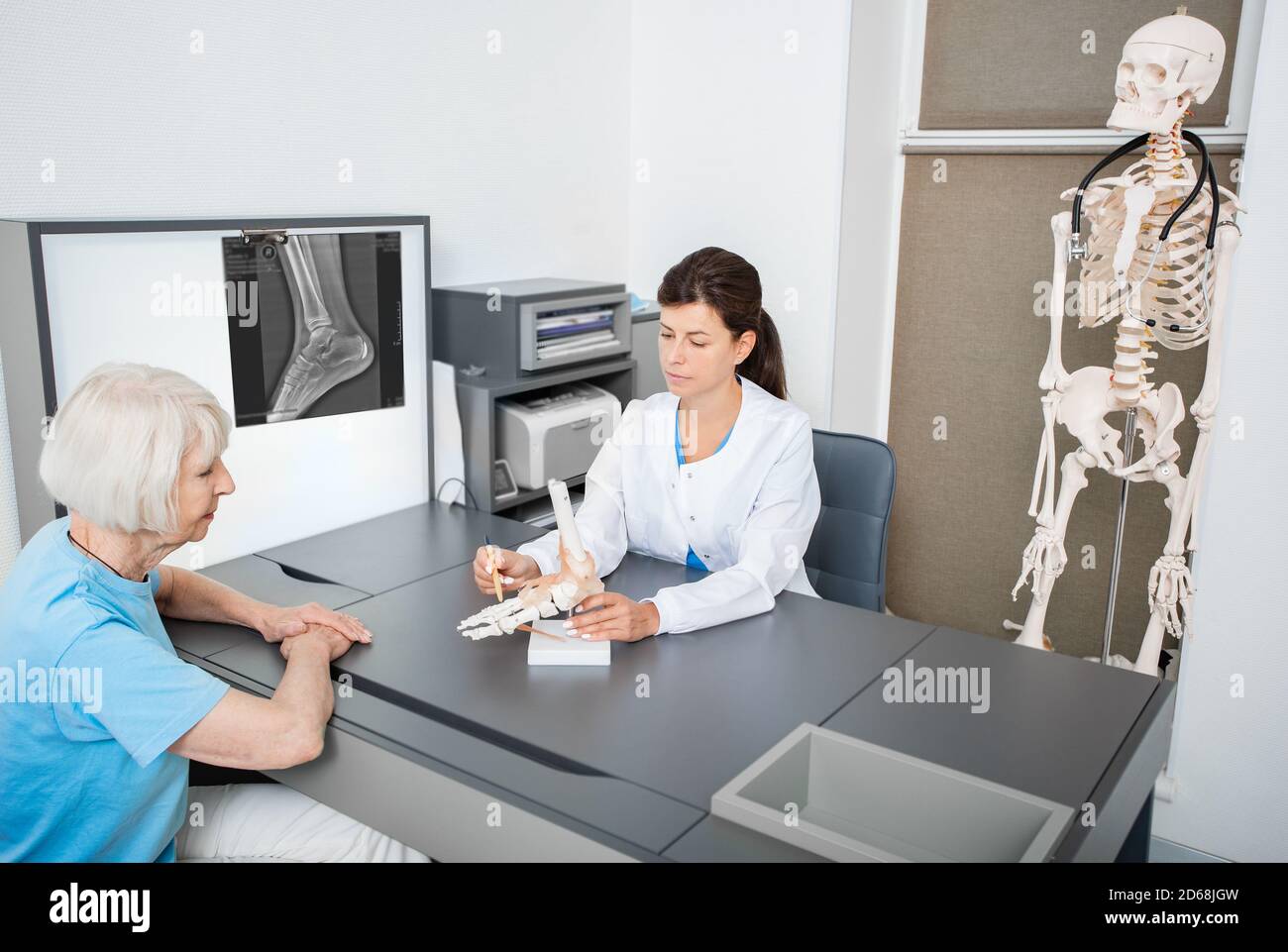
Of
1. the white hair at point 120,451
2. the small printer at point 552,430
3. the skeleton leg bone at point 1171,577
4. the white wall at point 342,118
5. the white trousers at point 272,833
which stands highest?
the white wall at point 342,118

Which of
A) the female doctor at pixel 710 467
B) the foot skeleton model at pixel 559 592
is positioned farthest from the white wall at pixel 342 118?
the foot skeleton model at pixel 559 592

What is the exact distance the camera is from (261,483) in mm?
2438

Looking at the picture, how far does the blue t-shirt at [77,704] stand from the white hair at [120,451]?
0.32 ft

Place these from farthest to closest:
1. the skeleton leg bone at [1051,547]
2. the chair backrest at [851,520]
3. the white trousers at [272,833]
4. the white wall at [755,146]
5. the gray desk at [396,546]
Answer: the white wall at [755,146] → the skeleton leg bone at [1051,547] → the chair backrest at [851,520] → the gray desk at [396,546] → the white trousers at [272,833]

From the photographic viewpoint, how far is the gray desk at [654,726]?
4.69 ft

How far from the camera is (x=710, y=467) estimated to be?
2.30 meters

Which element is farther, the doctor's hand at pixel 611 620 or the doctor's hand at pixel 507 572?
the doctor's hand at pixel 507 572

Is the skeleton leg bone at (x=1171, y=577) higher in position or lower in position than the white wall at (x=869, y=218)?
lower

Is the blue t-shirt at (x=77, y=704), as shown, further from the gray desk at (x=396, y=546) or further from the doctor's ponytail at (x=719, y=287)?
the doctor's ponytail at (x=719, y=287)

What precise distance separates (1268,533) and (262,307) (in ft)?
7.72

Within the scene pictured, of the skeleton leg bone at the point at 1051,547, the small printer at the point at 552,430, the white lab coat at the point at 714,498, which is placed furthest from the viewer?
the small printer at the point at 552,430

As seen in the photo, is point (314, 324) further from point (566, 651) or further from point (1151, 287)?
point (1151, 287)
